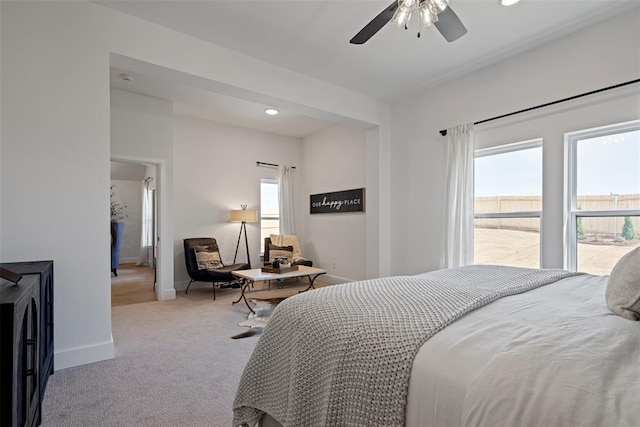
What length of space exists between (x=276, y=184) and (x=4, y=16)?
445 cm

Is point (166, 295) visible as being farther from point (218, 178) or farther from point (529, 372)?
point (529, 372)

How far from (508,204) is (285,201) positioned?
3952 mm

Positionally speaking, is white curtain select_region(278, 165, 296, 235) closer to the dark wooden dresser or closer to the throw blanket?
the dark wooden dresser

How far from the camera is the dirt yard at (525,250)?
9.27ft

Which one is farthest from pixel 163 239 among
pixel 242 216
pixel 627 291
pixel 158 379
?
pixel 627 291

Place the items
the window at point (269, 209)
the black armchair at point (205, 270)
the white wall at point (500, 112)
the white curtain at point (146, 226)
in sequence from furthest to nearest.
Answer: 1. the white curtain at point (146, 226)
2. the window at point (269, 209)
3. the black armchair at point (205, 270)
4. the white wall at point (500, 112)

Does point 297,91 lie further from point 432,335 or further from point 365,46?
point 432,335

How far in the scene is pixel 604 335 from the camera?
93 cm

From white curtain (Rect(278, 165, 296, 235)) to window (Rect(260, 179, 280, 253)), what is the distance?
13 cm

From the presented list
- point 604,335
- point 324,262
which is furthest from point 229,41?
point 324,262

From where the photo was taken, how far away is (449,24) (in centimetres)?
221

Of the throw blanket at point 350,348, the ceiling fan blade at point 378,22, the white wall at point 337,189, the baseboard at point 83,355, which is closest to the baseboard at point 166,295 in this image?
the baseboard at point 83,355

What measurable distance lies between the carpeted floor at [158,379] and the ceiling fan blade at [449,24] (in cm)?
282

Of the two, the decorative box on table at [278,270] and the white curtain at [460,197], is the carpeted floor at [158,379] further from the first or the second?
the white curtain at [460,197]
